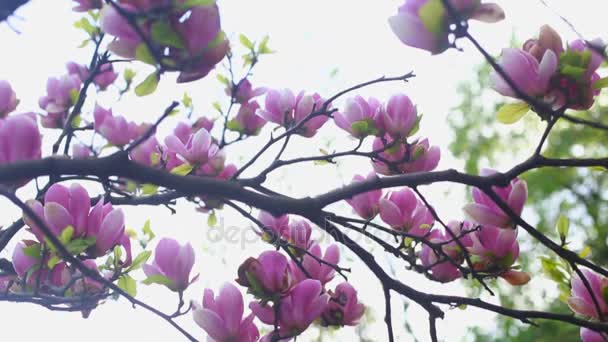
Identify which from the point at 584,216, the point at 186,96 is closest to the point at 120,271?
the point at 186,96

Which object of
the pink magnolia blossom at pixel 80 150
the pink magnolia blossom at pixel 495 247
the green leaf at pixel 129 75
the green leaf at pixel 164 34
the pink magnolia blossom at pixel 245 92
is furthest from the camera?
the green leaf at pixel 129 75

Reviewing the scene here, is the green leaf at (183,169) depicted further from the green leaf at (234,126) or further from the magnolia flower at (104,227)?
the green leaf at (234,126)

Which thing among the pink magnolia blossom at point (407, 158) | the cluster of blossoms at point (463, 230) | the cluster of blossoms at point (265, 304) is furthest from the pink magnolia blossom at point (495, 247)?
the cluster of blossoms at point (265, 304)

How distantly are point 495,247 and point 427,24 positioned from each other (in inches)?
12.8

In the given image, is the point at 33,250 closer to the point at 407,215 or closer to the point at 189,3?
the point at 189,3

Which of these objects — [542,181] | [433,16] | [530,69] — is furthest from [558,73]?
[542,181]

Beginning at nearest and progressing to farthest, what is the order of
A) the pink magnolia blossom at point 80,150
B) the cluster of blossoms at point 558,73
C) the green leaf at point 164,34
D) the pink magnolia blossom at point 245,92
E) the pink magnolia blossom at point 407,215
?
the green leaf at point 164,34
the cluster of blossoms at point 558,73
the pink magnolia blossom at point 407,215
the pink magnolia blossom at point 80,150
the pink magnolia blossom at point 245,92

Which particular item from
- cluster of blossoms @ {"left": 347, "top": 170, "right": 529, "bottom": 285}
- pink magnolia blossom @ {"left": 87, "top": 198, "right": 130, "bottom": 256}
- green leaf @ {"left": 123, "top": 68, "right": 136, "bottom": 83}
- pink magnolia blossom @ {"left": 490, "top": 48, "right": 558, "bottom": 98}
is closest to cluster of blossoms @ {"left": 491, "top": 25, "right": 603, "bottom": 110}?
pink magnolia blossom @ {"left": 490, "top": 48, "right": 558, "bottom": 98}

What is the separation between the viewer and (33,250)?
594 millimetres

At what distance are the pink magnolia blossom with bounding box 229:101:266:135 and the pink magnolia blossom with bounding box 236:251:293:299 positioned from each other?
0.43 metres

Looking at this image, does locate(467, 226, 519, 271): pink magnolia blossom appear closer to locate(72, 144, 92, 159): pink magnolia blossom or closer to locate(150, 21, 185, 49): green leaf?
locate(150, 21, 185, 49): green leaf

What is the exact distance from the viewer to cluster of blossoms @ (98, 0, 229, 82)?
0.43 meters

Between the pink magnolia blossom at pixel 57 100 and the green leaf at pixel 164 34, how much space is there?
586 mm

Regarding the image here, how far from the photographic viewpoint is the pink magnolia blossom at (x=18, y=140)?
0.47 meters
